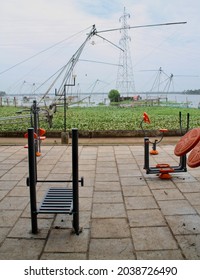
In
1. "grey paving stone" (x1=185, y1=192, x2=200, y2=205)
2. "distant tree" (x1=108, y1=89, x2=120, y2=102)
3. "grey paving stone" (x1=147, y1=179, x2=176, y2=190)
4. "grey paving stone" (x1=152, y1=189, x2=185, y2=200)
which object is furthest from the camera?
"distant tree" (x1=108, y1=89, x2=120, y2=102)

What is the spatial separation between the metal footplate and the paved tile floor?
0.52ft

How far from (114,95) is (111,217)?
25.5 metres

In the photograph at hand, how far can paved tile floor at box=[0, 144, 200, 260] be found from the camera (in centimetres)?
252

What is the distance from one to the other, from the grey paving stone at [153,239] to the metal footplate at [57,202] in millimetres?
678

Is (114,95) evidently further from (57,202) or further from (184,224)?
(184,224)

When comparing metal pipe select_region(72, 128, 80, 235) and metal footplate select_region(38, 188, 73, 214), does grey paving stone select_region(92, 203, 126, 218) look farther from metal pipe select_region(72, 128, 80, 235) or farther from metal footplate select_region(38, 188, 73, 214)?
metal pipe select_region(72, 128, 80, 235)

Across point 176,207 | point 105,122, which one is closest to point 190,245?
→ point 176,207

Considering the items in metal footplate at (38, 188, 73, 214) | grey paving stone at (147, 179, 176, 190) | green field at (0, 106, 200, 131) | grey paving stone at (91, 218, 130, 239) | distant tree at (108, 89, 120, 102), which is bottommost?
grey paving stone at (91, 218, 130, 239)

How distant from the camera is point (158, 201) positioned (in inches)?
144

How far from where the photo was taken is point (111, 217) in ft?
10.6

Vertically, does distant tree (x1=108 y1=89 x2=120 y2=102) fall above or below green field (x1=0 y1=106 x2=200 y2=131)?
above

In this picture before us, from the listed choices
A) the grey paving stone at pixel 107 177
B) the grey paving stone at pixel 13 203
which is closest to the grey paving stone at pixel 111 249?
the grey paving stone at pixel 13 203

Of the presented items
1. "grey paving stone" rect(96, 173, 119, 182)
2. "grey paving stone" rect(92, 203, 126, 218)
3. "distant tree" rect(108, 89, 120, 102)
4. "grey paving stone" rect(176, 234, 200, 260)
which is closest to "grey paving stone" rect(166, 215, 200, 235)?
"grey paving stone" rect(176, 234, 200, 260)

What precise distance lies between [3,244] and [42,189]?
152 cm
